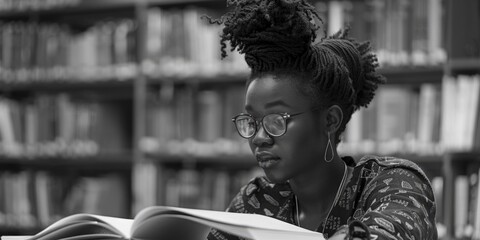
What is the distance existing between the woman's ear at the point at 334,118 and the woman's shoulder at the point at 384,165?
0.09 metres

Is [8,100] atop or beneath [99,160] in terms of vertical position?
atop

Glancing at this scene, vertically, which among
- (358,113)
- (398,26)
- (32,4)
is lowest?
(358,113)

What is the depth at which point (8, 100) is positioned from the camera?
403 cm

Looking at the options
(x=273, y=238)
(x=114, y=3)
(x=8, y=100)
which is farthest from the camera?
(x=8, y=100)

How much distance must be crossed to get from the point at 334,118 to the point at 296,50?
138 mm

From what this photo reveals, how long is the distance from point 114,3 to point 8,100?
823 millimetres

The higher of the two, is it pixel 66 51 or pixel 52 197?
pixel 66 51

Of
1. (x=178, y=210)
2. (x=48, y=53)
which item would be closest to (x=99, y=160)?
(x=48, y=53)

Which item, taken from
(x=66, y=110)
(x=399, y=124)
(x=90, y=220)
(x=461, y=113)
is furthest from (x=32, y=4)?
(x=90, y=220)

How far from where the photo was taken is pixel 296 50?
1.22m

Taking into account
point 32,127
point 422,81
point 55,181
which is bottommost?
point 55,181

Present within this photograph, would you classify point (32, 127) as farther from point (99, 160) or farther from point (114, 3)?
point (114, 3)

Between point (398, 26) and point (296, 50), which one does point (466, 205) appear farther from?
point (296, 50)

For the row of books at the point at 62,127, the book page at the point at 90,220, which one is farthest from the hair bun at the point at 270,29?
the row of books at the point at 62,127
